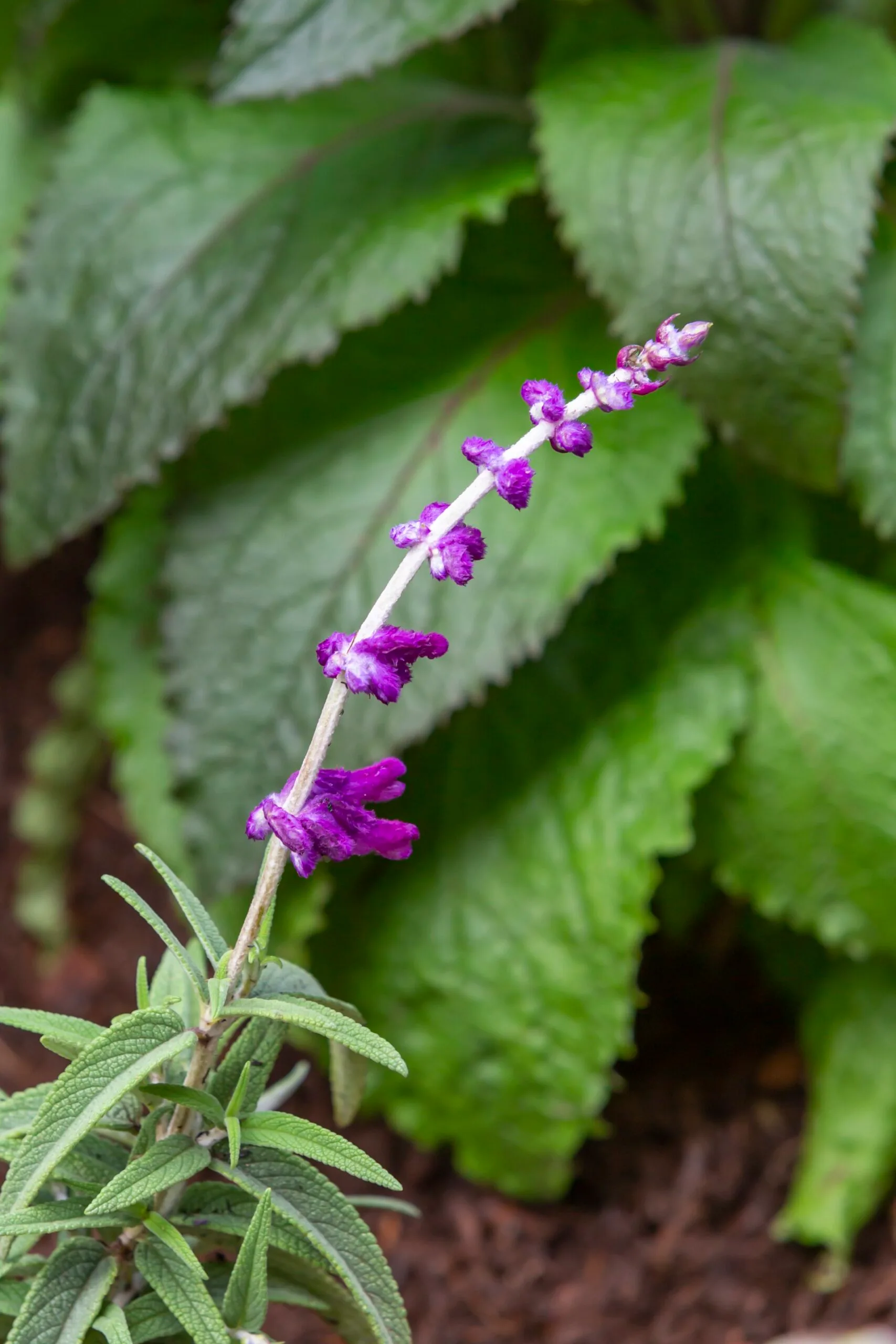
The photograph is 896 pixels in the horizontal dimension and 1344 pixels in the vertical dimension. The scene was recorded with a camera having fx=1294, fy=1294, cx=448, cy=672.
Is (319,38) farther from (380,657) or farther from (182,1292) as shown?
(182,1292)

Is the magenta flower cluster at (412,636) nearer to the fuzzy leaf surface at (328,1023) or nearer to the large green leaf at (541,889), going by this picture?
the fuzzy leaf surface at (328,1023)

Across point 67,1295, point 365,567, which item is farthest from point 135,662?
point 67,1295

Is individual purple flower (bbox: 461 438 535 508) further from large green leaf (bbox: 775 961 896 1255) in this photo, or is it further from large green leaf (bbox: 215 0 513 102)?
large green leaf (bbox: 775 961 896 1255)

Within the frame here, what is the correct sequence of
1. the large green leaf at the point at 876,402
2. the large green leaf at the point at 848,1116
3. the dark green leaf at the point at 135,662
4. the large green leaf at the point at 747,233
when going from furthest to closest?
the dark green leaf at the point at 135,662, the large green leaf at the point at 848,1116, the large green leaf at the point at 876,402, the large green leaf at the point at 747,233

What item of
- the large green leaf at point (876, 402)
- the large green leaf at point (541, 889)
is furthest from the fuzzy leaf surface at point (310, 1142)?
the large green leaf at point (876, 402)

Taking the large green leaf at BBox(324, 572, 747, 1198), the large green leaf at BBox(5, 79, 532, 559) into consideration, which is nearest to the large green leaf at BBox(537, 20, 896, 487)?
the large green leaf at BBox(5, 79, 532, 559)
